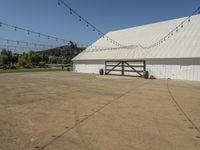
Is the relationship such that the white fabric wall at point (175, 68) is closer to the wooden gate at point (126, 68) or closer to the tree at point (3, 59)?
the wooden gate at point (126, 68)

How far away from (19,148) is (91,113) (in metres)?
3.12

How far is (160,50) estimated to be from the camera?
73.2 feet

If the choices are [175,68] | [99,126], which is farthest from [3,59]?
[99,126]

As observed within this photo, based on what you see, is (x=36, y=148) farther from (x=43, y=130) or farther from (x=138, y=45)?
(x=138, y=45)

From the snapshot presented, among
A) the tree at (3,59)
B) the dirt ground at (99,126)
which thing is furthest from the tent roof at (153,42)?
the tree at (3,59)

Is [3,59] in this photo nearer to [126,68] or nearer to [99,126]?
[126,68]

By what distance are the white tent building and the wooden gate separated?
1.54 ft

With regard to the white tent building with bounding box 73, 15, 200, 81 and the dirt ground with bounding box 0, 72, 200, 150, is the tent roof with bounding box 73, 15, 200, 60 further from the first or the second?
the dirt ground with bounding box 0, 72, 200, 150

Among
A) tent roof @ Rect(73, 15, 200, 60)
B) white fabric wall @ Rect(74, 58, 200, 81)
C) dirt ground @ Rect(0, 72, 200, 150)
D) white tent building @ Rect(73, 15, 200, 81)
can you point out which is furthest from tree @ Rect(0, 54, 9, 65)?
dirt ground @ Rect(0, 72, 200, 150)

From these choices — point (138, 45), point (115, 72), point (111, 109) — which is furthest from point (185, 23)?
point (111, 109)

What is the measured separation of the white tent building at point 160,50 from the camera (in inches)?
770

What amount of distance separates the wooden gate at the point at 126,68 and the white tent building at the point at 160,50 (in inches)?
18.5

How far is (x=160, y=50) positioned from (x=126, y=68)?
4.91 m

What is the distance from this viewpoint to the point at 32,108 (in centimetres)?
777
